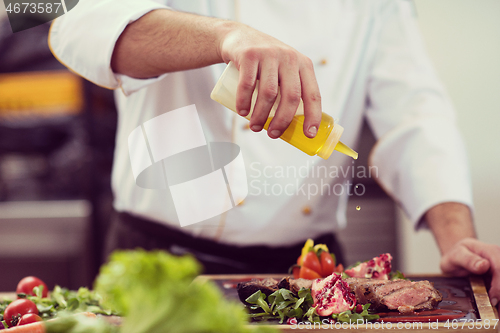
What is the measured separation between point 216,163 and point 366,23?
457 millimetres

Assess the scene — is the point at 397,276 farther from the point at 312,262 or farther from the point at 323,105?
the point at 323,105

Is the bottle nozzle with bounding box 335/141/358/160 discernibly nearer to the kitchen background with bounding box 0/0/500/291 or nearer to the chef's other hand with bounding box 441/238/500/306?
the chef's other hand with bounding box 441/238/500/306

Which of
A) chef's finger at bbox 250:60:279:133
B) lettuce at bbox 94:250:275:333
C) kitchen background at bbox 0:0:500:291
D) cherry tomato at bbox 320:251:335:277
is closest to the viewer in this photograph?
lettuce at bbox 94:250:275:333

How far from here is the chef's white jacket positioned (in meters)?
0.77

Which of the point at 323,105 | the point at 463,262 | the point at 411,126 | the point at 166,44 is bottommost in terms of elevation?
the point at 463,262

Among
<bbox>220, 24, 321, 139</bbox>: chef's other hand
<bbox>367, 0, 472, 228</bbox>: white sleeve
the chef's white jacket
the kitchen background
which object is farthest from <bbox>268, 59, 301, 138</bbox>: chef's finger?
the kitchen background

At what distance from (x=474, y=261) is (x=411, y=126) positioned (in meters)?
0.33

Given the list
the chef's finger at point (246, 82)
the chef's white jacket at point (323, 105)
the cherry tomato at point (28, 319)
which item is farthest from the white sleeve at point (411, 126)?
the cherry tomato at point (28, 319)

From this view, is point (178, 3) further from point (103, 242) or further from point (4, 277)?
point (4, 277)

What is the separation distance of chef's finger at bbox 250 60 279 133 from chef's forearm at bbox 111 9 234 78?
0.12 metres

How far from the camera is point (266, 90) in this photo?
55cm

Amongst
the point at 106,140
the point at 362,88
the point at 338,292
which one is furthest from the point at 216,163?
the point at 106,140

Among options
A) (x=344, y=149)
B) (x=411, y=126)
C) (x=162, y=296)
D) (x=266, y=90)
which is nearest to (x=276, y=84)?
(x=266, y=90)

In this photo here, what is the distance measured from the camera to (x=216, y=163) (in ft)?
2.54
